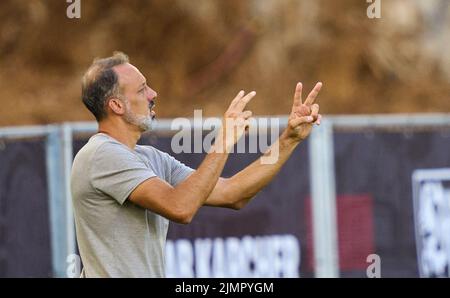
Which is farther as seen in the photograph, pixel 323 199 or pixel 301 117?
pixel 323 199

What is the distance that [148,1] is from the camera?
20.0 m

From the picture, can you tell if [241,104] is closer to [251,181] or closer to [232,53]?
[251,181]

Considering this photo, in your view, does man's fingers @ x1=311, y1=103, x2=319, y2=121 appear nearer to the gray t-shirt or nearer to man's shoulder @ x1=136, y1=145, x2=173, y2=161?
man's shoulder @ x1=136, y1=145, x2=173, y2=161

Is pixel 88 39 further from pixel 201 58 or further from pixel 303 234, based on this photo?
pixel 303 234

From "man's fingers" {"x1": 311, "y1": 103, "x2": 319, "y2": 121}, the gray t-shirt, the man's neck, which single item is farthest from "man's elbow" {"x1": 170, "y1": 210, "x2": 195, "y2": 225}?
"man's fingers" {"x1": 311, "y1": 103, "x2": 319, "y2": 121}

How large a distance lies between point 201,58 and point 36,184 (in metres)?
9.63

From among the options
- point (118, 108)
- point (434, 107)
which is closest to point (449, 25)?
point (434, 107)

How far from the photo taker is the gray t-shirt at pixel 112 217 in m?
5.90

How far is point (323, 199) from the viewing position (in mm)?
10898

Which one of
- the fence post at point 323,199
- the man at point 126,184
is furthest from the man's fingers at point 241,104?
the fence post at point 323,199

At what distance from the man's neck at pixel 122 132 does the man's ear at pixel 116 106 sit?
0.06 metres

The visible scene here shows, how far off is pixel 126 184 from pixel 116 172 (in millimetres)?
90

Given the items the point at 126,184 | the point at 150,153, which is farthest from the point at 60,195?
the point at 126,184

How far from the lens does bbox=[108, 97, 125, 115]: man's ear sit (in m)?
6.19
